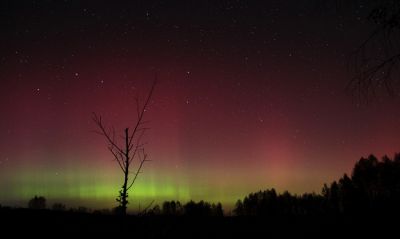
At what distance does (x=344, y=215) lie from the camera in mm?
10867

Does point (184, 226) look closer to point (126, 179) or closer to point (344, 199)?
point (126, 179)

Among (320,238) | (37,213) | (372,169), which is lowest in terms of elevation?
(320,238)

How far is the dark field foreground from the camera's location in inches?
344

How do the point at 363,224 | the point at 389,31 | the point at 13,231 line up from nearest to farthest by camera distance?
the point at 389,31, the point at 13,231, the point at 363,224

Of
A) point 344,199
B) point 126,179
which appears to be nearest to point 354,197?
point 344,199

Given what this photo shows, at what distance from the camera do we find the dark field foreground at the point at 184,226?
873 centimetres

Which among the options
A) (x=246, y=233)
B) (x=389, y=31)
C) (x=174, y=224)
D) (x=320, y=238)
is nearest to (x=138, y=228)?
(x=174, y=224)

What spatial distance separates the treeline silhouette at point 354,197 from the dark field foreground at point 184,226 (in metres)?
1.39

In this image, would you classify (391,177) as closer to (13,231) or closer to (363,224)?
(363,224)

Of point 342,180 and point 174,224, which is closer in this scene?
point 174,224

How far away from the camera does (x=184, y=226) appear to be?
10.4 meters

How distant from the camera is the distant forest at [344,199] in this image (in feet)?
39.7

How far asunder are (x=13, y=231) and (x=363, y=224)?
7.95m

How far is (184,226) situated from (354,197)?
203ft
